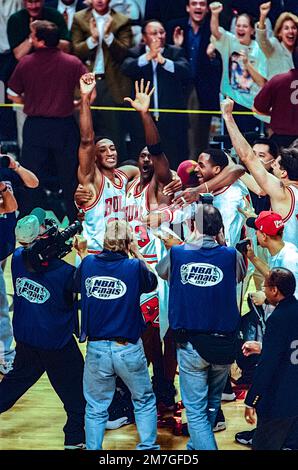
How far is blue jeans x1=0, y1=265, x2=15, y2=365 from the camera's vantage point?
7043mm

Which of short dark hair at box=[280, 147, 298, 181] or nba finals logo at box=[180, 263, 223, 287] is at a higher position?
short dark hair at box=[280, 147, 298, 181]

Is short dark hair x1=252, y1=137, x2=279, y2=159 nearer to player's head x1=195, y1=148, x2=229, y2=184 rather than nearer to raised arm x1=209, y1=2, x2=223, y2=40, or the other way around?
player's head x1=195, y1=148, x2=229, y2=184

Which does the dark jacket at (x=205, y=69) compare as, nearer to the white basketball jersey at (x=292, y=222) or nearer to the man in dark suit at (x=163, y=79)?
the man in dark suit at (x=163, y=79)

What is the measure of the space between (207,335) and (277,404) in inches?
21.9

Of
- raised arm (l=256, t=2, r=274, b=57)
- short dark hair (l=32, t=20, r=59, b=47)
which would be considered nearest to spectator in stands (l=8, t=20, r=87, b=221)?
short dark hair (l=32, t=20, r=59, b=47)

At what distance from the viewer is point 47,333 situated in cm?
598

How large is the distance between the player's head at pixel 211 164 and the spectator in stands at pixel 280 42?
6.47 feet

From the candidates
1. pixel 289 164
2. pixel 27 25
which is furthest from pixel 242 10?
pixel 289 164

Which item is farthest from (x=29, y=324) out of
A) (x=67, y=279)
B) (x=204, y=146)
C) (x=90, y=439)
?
(x=204, y=146)

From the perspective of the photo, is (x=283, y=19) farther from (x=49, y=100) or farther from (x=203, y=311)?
(x=203, y=311)

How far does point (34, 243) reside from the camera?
603 centimetres

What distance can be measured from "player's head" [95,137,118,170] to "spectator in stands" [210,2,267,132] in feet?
7.70

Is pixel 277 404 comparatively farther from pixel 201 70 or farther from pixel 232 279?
pixel 201 70

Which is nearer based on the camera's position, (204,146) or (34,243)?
(34,243)
